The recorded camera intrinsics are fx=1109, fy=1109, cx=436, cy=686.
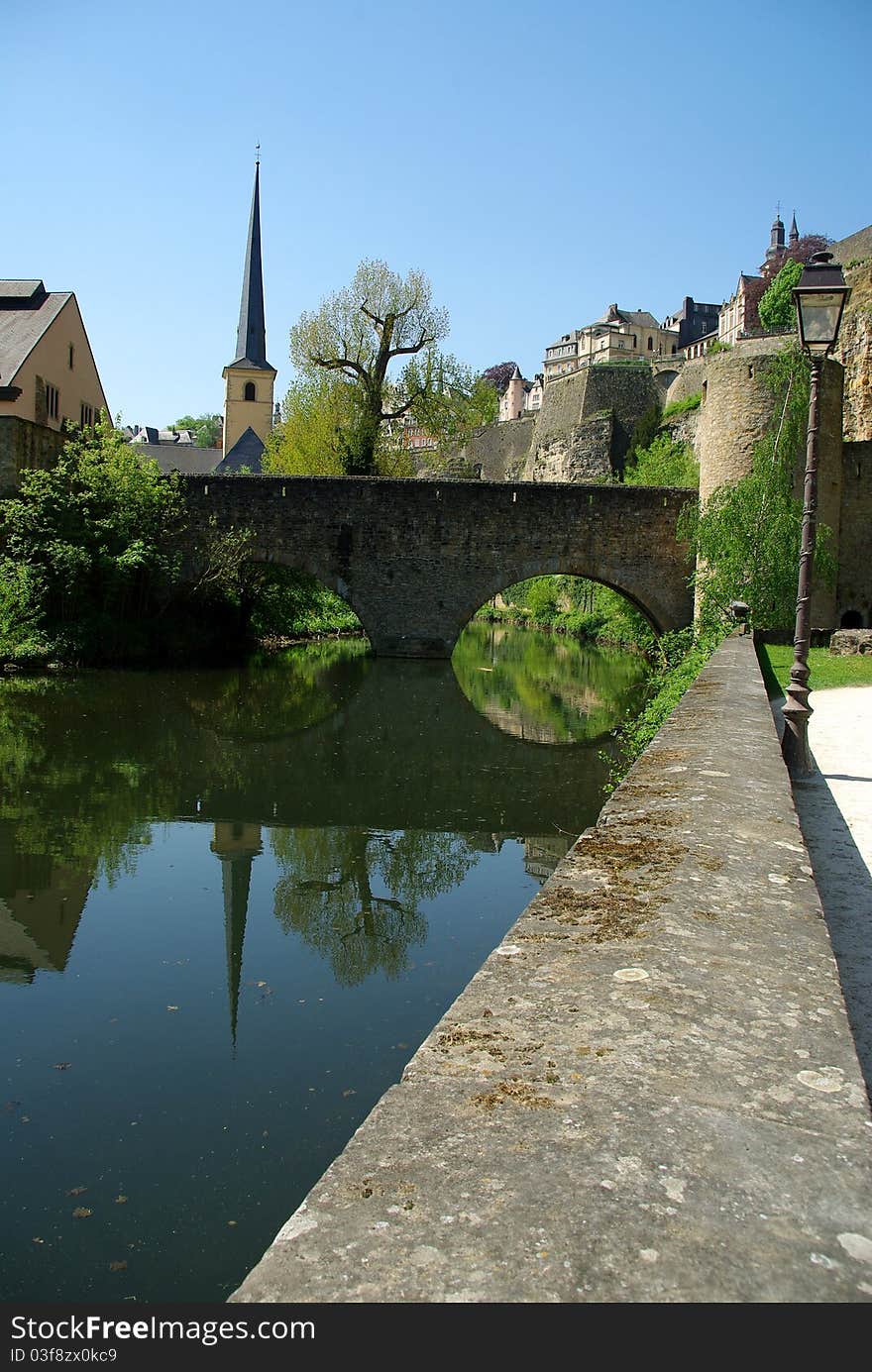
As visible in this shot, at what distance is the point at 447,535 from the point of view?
23.7 metres

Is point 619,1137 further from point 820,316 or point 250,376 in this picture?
point 250,376

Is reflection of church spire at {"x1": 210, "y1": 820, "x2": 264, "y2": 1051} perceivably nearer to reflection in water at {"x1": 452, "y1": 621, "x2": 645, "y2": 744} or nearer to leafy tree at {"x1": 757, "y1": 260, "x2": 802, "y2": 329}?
reflection in water at {"x1": 452, "y1": 621, "x2": 645, "y2": 744}

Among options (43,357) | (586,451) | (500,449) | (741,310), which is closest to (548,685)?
(43,357)

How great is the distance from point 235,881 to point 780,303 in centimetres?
4166

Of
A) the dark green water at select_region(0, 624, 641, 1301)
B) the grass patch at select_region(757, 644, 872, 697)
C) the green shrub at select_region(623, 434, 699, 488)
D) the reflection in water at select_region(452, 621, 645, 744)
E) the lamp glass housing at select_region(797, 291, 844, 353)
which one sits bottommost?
the dark green water at select_region(0, 624, 641, 1301)

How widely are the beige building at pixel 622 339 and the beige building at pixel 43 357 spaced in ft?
190

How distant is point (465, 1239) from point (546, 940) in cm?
122

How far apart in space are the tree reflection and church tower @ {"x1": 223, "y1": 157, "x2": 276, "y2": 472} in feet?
137

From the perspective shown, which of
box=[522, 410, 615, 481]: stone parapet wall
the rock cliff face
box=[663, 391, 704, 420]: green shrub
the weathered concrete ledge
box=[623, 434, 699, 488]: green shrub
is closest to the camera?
the weathered concrete ledge

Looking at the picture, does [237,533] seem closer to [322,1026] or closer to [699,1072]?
[322,1026]

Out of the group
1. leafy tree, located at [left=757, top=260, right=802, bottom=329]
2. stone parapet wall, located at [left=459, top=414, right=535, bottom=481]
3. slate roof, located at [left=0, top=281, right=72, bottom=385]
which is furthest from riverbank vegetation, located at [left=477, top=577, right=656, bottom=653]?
leafy tree, located at [left=757, top=260, right=802, bottom=329]

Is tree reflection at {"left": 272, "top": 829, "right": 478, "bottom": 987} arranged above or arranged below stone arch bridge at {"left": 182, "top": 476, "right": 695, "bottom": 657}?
below

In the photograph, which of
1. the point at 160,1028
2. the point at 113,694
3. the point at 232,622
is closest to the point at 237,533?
the point at 232,622

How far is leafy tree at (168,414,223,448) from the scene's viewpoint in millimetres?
109188
